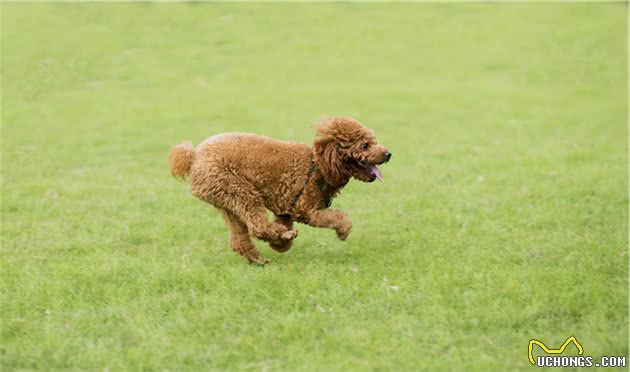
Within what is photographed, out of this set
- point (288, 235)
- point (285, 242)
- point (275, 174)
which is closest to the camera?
point (288, 235)

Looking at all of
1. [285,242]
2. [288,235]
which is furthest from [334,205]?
[288,235]

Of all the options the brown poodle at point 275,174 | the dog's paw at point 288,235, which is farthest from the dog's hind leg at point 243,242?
the dog's paw at point 288,235

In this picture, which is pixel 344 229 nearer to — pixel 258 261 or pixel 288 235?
pixel 288 235

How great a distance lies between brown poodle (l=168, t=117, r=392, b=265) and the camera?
21.9ft

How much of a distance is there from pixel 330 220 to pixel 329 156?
1.88 ft

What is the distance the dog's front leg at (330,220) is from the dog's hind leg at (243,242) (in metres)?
0.58

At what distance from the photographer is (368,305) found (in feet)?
19.3

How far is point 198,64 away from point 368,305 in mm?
15386

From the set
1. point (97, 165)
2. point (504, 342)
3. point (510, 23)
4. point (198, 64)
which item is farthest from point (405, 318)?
point (510, 23)

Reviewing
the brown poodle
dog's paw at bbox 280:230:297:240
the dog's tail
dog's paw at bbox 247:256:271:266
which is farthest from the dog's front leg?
the dog's tail

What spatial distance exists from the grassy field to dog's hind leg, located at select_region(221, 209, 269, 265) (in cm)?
12

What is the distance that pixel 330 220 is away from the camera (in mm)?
6766

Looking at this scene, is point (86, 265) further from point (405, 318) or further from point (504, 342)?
point (504, 342)

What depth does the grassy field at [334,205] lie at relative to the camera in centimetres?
542
